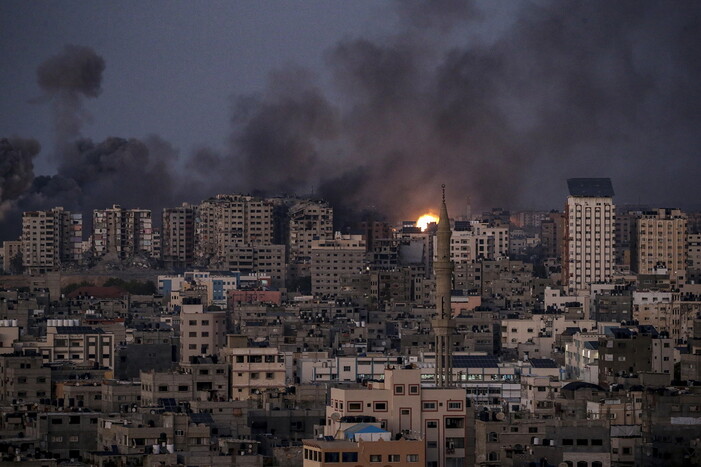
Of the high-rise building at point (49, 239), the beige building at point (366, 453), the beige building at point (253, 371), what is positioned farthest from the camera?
the high-rise building at point (49, 239)

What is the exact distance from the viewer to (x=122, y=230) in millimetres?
142250

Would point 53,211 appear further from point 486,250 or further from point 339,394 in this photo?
point 339,394

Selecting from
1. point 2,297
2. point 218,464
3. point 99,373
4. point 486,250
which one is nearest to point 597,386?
point 99,373

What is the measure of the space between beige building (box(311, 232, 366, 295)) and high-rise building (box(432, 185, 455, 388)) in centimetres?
4968

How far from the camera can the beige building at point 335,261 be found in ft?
386

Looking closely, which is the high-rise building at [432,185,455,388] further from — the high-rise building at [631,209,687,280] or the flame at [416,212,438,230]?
the flame at [416,212,438,230]

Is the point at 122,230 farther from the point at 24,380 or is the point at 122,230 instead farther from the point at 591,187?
the point at 24,380

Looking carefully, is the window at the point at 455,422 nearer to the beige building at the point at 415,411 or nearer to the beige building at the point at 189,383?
the beige building at the point at 415,411

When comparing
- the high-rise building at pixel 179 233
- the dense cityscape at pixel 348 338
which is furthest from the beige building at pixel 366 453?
the high-rise building at pixel 179 233

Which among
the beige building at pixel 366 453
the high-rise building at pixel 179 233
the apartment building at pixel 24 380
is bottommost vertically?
the beige building at pixel 366 453

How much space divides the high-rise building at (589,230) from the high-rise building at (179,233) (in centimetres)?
3550

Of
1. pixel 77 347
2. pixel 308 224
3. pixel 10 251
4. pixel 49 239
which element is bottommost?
pixel 77 347

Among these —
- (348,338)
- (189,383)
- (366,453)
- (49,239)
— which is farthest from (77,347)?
(49,239)

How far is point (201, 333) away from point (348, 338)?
9643mm
